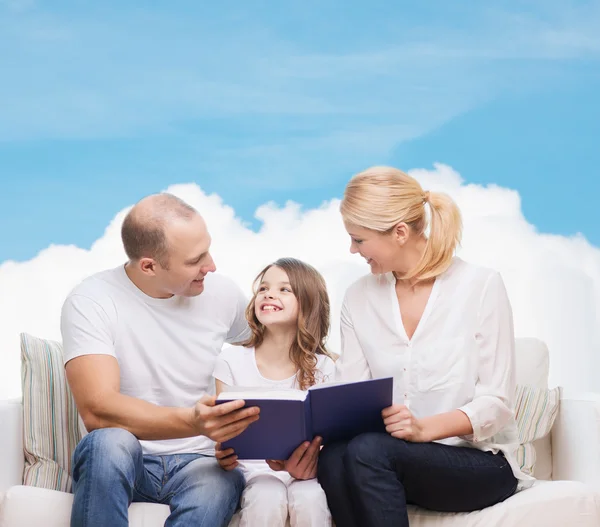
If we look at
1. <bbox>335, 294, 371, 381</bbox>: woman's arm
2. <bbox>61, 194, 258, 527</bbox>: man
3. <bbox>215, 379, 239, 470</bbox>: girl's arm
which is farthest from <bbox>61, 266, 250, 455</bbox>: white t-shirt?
<bbox>335, 294, 371, 381</bbox>: woman's arm

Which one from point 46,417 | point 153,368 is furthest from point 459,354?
point 46,417

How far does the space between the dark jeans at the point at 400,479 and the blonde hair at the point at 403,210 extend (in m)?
0.48

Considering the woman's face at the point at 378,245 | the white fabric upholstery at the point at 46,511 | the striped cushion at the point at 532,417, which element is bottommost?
the white fabric upholstery at the point at 46,511

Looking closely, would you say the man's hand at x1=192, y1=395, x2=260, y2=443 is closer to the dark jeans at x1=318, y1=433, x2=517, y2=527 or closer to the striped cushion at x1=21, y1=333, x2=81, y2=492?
the dark jeans at x1=318, y1=433, x2=517, y2=527

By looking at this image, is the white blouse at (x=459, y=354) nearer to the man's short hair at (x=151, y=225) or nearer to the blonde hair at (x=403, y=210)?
the blonde hair at (x=403, y=210)

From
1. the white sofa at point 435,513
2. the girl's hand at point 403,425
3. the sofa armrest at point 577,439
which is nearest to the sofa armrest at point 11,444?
the white sofa at point 435,513

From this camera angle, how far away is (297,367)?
2.43m

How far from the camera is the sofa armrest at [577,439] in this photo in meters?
2.45

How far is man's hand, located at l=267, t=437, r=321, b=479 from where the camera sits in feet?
6.48

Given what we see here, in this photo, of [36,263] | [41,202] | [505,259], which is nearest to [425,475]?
[505,259]

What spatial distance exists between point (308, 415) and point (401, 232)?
1.85ft

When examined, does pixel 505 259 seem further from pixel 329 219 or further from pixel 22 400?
pixel 22 400

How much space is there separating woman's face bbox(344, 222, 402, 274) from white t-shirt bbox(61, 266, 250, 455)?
54cm

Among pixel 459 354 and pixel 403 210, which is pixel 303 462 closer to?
pixel 459 354
